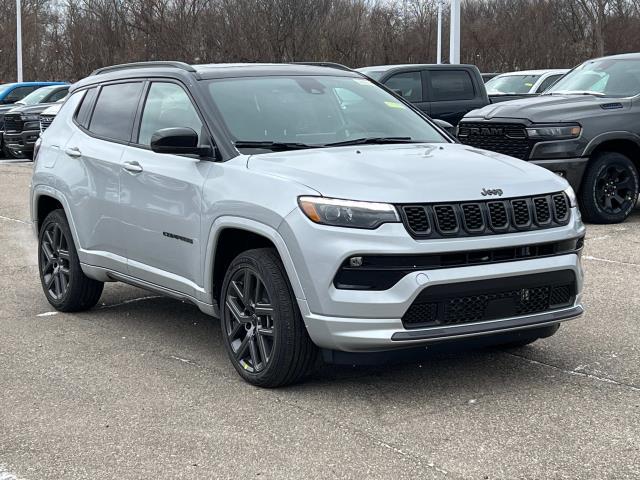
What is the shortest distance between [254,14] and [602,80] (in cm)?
4194

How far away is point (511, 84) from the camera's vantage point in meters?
19.3

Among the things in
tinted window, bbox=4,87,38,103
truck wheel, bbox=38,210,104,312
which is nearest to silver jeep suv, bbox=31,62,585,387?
truck wheel, bbox=38,210,104,312

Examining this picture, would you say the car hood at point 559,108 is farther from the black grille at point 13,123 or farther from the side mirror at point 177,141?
the black grille at point 13,123

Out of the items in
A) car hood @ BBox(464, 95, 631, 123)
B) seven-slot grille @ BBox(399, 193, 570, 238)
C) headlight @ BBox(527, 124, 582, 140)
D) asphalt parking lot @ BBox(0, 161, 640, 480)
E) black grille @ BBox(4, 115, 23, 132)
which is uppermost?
car hood @ BBox(464, 95, 631, 123)

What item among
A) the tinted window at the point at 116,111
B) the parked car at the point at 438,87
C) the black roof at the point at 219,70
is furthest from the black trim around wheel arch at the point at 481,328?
the parked car at the point at 438,87

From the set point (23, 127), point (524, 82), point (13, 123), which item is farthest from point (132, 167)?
point (13, 123)

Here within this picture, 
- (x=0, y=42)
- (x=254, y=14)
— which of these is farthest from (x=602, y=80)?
(x=0, y=42)

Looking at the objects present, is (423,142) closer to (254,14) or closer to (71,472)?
(71,472)

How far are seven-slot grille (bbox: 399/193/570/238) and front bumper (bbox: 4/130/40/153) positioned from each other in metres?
17.6

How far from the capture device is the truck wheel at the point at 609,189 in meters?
10.9

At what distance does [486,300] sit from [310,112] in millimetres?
1746

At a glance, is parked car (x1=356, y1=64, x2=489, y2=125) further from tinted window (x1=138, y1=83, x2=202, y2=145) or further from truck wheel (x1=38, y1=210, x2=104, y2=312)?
tinted window (x1=138, y1=83, x2=202, y2=145)

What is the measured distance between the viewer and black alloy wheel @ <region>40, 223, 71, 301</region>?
23.2 ft

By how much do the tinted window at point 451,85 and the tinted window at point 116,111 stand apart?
927cm
